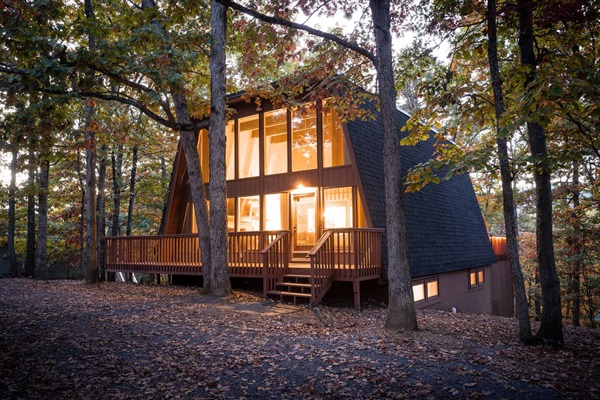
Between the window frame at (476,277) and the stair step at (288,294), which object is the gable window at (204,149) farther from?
the window frame at (476,277)

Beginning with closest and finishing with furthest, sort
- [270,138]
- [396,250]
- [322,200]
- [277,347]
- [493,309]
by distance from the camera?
[277,347] → [396,250] → [322,200] → [270,138] → [493,309]

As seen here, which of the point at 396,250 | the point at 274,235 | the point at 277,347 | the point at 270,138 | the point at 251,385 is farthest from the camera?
the point at 270,138

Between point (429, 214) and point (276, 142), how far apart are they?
5.76 m

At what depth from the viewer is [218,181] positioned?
10.2 m

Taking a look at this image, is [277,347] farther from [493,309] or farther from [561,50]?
[493,309]

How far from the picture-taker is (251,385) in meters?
4.40

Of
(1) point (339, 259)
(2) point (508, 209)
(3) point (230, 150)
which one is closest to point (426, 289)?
(1) point (339, 259)

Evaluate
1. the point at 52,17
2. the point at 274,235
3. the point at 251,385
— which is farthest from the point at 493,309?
the point at 52,17

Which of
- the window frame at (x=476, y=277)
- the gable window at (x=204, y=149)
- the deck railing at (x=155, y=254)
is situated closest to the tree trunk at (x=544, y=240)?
the deck railing at (x=155, y=254)

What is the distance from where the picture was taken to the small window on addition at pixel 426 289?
11.9m

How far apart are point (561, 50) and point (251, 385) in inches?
380

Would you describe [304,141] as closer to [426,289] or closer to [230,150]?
[230,150]

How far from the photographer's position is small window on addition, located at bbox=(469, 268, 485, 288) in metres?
16.1

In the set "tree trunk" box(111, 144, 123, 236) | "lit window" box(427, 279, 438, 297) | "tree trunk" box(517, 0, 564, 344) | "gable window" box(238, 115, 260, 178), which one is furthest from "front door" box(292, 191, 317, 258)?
"tree trunk" box(111, 144, 123, 236)
